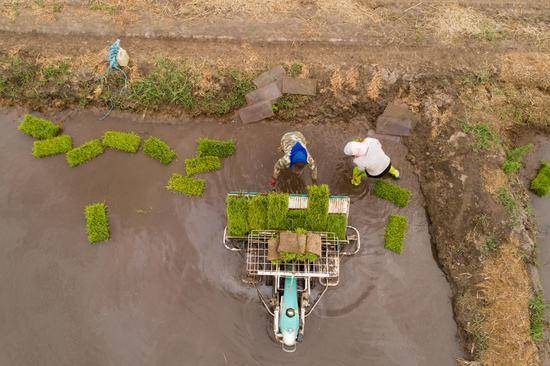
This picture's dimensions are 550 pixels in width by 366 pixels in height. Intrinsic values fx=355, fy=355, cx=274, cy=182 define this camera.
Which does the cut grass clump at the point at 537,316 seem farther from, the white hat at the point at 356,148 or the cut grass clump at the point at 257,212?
the cut grass clump at the point at 257,212

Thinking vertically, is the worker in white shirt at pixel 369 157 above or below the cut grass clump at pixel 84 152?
above

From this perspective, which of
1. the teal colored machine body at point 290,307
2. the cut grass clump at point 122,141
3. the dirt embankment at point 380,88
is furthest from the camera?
the cut grass clump at point 122,141

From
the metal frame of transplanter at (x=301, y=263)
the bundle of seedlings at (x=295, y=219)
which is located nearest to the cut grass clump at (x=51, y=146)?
the metal frame of transplanter at (x=301, y=263)

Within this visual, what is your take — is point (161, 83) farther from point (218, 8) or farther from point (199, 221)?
point (199, 221)

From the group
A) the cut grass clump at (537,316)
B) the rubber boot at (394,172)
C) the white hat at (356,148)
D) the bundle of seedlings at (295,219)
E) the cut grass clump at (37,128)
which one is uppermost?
the white hat at (356,148)

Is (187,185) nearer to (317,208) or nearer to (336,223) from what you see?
(317,208)

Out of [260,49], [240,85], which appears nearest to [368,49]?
[260,49]
